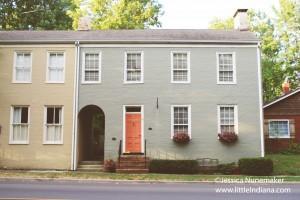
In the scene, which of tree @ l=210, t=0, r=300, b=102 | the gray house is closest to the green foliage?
tree @ l=210, t=0, r=300, b=102

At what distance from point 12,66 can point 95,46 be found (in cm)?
471

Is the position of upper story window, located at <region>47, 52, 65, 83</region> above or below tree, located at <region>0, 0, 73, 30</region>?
below

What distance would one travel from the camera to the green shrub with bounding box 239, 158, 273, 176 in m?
18.3

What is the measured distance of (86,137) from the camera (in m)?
22.6

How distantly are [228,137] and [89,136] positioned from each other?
8609mm

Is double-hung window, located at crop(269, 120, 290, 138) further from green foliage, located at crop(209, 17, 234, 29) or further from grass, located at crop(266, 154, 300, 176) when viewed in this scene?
green foliage, located at crop(209, 17, 234, 29)

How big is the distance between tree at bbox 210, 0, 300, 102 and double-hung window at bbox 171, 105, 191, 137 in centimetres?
1931

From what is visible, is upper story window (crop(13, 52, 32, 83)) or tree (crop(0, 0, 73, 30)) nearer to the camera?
upper story window (crop(13, 52, 32, 83))

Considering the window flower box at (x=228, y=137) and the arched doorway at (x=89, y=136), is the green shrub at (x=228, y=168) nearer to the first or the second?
the window flower box at (x=228, y=137)

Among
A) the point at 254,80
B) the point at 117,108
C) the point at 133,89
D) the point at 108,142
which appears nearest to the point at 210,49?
the point at 254,80

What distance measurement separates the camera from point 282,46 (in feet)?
126

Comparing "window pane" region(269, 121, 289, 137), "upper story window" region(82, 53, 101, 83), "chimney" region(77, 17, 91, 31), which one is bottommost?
"window pane" region(269, 121, 289, 137)

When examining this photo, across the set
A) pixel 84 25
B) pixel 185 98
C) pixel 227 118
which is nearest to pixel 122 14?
pixel 84 25

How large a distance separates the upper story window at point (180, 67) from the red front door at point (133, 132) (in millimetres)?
2936
